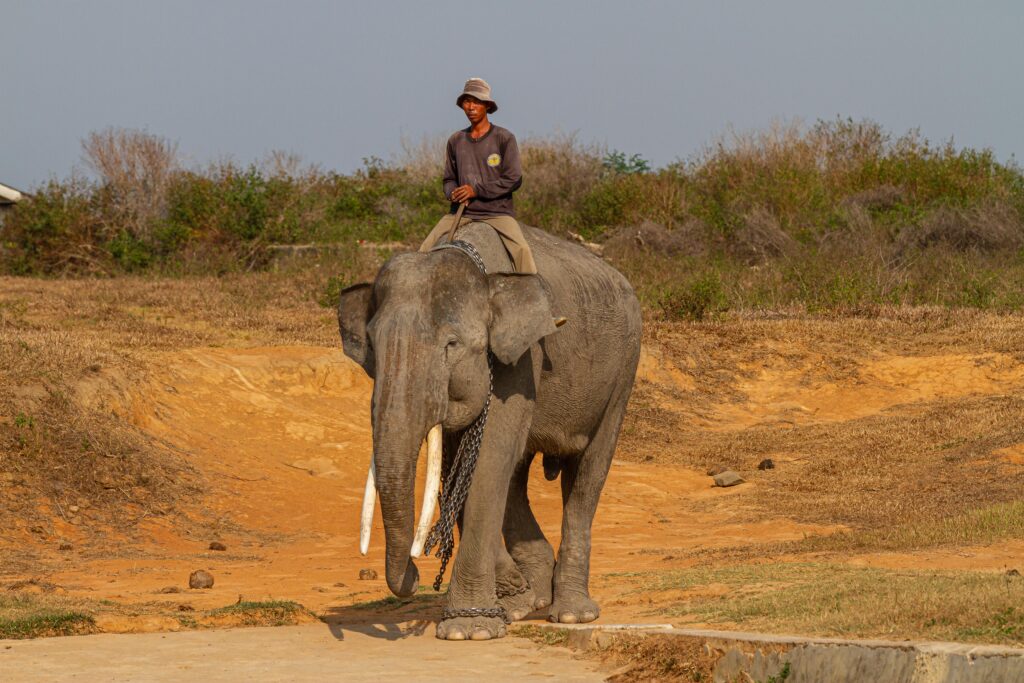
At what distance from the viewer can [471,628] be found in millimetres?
7969

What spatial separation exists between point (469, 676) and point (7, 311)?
48.9 feet

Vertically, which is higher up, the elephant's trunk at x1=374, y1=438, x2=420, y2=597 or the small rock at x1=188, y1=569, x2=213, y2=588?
the elephant's trunk at x1=374, y1=438, x2=420, y2=597

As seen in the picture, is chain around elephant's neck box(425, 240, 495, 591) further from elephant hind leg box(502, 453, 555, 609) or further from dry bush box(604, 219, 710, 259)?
dry bush box(604, 219, 710, 259)

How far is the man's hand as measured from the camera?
28.5 ft

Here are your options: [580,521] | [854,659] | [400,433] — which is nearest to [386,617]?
[580,521]

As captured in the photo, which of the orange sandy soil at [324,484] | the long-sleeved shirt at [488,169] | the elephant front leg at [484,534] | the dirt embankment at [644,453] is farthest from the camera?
the dirt embankment at [644,453]

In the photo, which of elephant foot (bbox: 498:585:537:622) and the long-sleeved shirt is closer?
the long-sleeved shirt

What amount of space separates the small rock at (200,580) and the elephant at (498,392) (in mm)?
2902

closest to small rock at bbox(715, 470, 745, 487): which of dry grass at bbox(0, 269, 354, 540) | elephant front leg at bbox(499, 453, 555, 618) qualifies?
dry grass at bbox(0, 269, 354, 540)

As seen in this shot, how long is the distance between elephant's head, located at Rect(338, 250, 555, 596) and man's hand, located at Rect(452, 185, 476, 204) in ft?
2.58

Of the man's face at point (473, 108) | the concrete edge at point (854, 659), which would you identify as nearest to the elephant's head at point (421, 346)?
the man's face at point (473, 108)

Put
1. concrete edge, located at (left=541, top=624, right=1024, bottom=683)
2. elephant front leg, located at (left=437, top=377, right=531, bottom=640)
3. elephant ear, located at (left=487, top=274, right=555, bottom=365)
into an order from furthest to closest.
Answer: elephant front leg, located at (left=437, top=377, right=531, bottom=640) < elephant ear, located at (left=487, top=274, right=555, bottom=365) < concrete edge, located at (left=541, top=624, right=1024, bottom=683)

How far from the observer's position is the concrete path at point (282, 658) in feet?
22.6

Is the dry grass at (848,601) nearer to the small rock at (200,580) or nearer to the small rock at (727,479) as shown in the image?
the small rock at (200,580)
